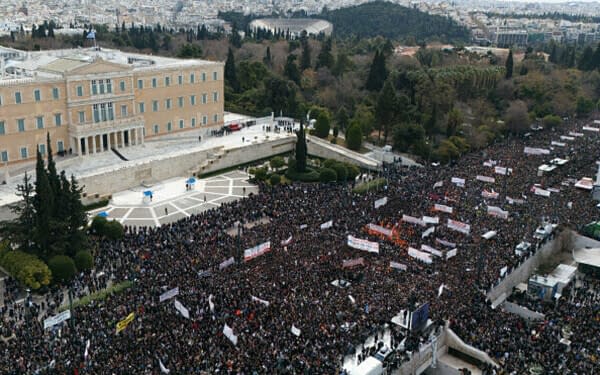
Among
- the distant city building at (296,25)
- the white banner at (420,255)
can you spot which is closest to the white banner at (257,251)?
the white banner at (420,255)

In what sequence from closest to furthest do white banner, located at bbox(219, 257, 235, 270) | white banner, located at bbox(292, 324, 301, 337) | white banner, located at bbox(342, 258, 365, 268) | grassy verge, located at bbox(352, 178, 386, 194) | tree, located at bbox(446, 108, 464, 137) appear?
1. white banner, located at bbox(292, 324, 301, 337)
2. white banner, located at bbox(219, 257, 235, 270)
3. white banner, located at bbox(342, 258, 365, 268)
4. grassy verge, located at bbox(352, 178, 386, 194)
5. tree, located at bbox(446, 108, 464, 137)

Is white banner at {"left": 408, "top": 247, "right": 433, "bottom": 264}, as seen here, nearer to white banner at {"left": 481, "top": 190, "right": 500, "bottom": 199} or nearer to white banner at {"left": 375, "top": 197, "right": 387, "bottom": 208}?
white banner at {"left": 375, "top": 197, "right": 387, "bottom": 208}

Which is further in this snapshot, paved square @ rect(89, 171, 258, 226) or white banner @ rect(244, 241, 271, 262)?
paved square @ rect(89, 171, 258, 226)

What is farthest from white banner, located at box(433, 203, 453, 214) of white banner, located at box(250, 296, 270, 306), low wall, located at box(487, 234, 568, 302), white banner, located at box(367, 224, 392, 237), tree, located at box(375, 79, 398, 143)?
tree, located at box(375, 79, 398, 143)

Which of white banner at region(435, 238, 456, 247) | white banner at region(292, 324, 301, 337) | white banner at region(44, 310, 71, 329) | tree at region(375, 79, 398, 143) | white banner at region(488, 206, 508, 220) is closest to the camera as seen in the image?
white banner at region(44, 310, 71, 329)

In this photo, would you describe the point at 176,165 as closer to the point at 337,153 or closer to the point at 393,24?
the point at 337,153

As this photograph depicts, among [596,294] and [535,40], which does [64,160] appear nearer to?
[596,294]

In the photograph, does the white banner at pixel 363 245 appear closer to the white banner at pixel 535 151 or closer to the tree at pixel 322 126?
the tree at pixel 322 126
